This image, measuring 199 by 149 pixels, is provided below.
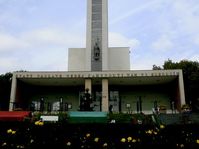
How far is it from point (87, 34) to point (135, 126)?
2879 centimetres

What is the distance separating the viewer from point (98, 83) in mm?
30578

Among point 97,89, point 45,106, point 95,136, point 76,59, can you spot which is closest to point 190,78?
point 97,89

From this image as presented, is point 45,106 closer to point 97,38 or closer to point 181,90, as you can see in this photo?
point 97,38

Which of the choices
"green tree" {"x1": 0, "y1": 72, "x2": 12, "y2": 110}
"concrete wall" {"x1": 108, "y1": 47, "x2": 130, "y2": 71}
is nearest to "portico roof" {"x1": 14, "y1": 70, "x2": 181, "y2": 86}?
"green tree" {"x1": 0, "y1": 72, "x2": 12, "y2": 110}

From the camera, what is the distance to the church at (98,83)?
27797mm

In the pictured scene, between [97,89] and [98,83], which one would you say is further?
[97,89]

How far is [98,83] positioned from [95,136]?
25.8 metres

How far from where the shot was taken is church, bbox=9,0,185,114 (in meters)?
27.8

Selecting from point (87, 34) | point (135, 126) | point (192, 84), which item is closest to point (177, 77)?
point (192, 84)

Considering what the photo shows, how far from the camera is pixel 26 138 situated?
15.2ft

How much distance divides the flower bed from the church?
22.3m

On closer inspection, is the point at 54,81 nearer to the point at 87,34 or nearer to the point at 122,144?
the point at 87,34

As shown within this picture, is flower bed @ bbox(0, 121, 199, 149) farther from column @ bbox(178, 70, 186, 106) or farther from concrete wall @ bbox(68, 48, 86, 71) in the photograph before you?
concrete wall @ bbox(68, 48, 86, 71)

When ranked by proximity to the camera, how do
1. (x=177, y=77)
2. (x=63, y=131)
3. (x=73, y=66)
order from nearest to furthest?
(x=63, y=131)
(x=177, y=77)
(x=73, y=66)
